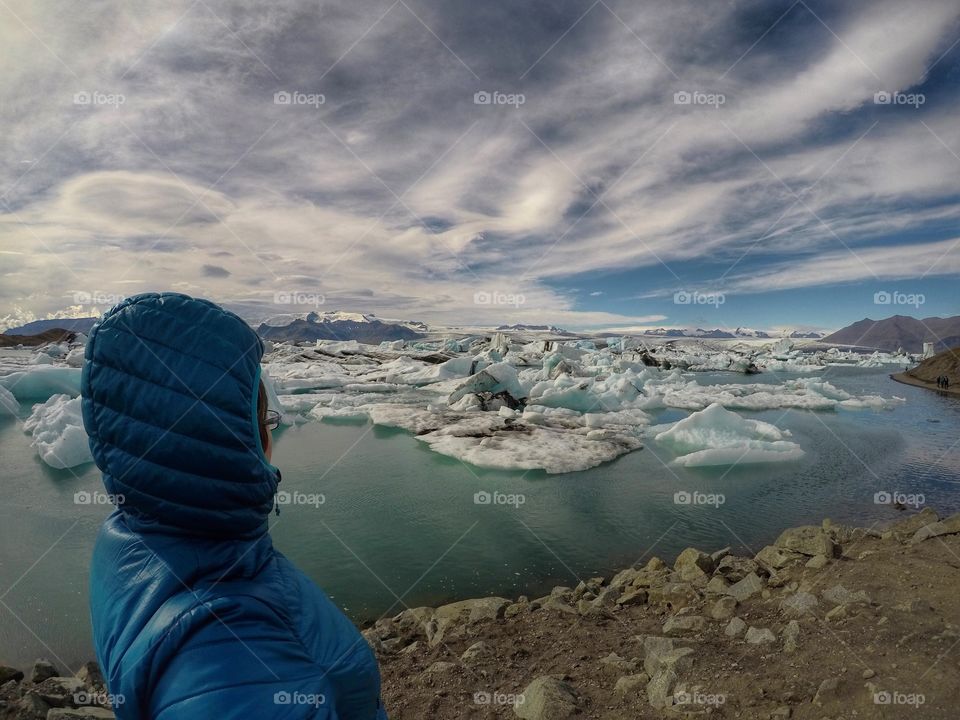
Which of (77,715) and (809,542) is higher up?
(77,715)

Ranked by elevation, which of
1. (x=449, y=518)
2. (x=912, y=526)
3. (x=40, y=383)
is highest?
(x=40, y=383)

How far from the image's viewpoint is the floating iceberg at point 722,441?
40.0 ft

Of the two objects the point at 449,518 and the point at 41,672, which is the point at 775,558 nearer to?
the point at 449,518

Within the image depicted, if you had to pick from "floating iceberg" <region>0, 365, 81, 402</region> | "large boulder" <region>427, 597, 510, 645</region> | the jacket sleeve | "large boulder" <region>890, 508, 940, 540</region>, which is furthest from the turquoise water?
"floating iceberg" <region>0, 365, 81, 402</region>

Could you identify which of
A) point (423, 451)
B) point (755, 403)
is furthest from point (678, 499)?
point (755, 403)

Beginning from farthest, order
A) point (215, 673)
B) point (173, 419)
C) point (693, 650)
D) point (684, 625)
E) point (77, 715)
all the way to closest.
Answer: point (684, 625)
point (693, 650)
point (77, 715)
point (173, 419)
point (215, 673)

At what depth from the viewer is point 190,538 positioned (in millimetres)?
1037

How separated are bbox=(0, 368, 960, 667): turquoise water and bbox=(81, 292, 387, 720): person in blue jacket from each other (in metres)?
4.94

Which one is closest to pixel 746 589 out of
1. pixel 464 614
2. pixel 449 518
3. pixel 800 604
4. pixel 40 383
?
pixel 800 604

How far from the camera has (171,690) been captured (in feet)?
2.75

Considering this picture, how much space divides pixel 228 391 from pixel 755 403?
2590cm

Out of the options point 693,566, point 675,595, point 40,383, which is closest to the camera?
point 675,595

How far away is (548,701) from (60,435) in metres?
14.1

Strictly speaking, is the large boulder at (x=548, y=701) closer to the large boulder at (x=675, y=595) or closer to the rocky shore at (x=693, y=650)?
the rocky shore at (x=693, y=650)
